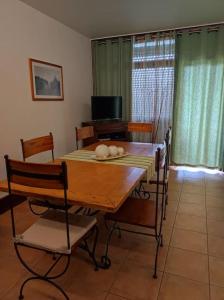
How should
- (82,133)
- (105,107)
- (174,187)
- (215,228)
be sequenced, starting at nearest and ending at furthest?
(215,228) < (82,133) < (174,187) < (105,107)

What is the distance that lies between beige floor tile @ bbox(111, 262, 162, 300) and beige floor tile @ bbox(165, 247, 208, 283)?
0.16 meters

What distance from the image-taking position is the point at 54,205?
195 cm

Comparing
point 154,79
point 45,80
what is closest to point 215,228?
point 154,79

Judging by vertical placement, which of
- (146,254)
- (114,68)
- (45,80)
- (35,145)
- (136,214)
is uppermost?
(114,68)

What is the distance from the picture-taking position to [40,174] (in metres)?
1.27

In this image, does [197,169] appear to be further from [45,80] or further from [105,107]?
[45,80]

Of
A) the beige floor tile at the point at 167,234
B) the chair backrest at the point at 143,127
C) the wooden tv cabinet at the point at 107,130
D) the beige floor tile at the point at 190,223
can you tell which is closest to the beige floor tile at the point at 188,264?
the beige floor tile at the point at 167,234

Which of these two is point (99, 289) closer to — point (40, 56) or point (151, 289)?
point (151, 289)

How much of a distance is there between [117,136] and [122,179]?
9.13 ft

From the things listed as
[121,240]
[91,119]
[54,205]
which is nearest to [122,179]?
[54,205]

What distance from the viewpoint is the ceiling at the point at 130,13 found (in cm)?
285

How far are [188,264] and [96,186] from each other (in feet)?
3.45

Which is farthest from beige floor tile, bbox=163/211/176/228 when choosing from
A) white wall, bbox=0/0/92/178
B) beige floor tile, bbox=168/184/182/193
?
white wall, bbox=0/0/92/178

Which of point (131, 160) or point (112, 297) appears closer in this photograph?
point (112, 297)
